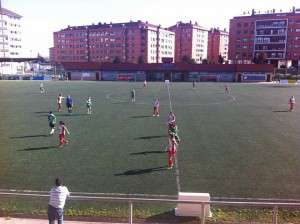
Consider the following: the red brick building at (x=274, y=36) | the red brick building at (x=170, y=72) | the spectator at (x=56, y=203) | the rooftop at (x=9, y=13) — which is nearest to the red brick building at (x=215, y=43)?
the red brick building at (x=274, y=36)

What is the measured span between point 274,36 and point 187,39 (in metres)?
51.2

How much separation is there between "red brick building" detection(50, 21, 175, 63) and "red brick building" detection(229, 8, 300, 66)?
35.1m

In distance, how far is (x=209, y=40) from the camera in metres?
186

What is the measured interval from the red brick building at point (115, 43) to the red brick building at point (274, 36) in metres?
35.1

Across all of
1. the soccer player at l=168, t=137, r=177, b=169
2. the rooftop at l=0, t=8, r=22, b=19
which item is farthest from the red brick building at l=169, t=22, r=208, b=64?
the soccer player at l=168, t=137, r=177, b=169

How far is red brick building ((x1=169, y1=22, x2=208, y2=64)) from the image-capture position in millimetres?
167125

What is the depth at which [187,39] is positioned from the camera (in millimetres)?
168375

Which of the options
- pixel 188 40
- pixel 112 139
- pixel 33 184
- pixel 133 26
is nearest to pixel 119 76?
pixel 133 26

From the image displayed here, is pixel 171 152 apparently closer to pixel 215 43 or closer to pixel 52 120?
pixel 52 120

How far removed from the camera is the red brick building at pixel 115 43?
486 feet

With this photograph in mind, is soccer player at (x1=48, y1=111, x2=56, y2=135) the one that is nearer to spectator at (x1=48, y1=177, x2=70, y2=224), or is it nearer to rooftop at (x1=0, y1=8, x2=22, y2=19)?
spectator at (x1=48, y1=177, x2=70, y2=224)

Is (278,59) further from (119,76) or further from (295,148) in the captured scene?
(295,148)

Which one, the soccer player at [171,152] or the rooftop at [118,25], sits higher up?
the rooftop at [118,25]

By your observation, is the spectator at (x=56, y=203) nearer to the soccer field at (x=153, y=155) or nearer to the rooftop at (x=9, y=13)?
the soccer field at (x=153, y=155)
